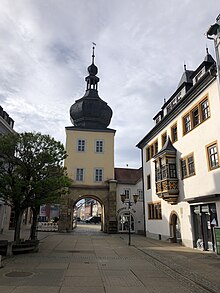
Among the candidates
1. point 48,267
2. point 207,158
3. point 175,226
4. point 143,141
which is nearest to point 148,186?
point 143,141

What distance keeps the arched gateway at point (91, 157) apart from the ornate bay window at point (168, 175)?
49.0ft

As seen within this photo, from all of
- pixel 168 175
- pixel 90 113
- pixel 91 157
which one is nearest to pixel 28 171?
pixel 168 175

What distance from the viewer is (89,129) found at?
4000 cm

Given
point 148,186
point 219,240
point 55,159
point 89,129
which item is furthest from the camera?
point 89,129

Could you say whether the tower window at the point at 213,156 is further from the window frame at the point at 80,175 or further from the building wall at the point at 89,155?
Result: the window frame at the point at 80,175

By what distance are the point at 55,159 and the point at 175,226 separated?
38.1 ft

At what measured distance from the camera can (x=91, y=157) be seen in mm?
39156

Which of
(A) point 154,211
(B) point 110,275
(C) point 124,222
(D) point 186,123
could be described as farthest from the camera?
(C) point 124,222

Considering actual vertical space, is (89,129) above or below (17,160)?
above

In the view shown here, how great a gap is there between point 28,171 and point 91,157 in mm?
23118

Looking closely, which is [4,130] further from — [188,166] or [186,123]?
[188,166]

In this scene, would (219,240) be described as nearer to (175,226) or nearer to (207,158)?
(207,158)

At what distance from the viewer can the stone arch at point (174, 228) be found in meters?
21.4

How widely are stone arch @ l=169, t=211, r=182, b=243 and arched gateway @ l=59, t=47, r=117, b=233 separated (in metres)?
13.7
